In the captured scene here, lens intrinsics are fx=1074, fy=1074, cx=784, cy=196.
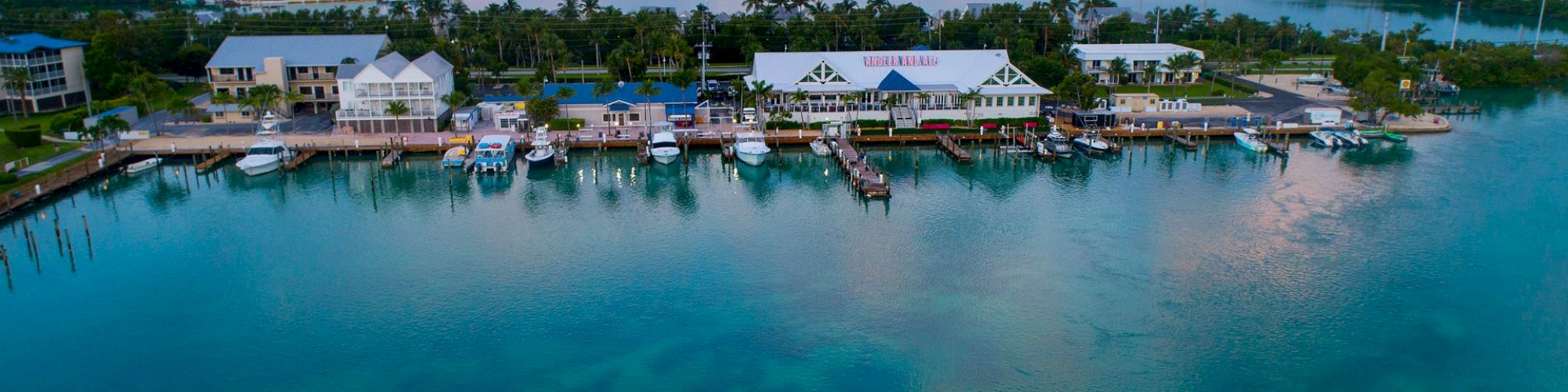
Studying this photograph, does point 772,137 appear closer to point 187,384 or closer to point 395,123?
point 395,123

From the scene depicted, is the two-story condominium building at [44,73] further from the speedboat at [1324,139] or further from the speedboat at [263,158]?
the speedboat at [1324,139]

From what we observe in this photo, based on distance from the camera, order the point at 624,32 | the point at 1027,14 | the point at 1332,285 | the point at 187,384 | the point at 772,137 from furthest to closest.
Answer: the point at 1027,14
the point at 624,32
the point at 772,137
the point at 1332,285
the point at 187,384

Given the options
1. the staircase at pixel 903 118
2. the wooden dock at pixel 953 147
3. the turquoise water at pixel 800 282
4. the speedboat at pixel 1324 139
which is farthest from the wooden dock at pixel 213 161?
the speedboat at pixel 1324 139

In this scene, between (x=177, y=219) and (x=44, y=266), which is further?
(x=177, y=219)

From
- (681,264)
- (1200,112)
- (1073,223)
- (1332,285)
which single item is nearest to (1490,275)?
(1332,285)

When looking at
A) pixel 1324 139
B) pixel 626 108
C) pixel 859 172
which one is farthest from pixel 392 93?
pixel 1324 139

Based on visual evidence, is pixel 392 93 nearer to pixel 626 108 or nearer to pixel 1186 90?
pixel 626 108
